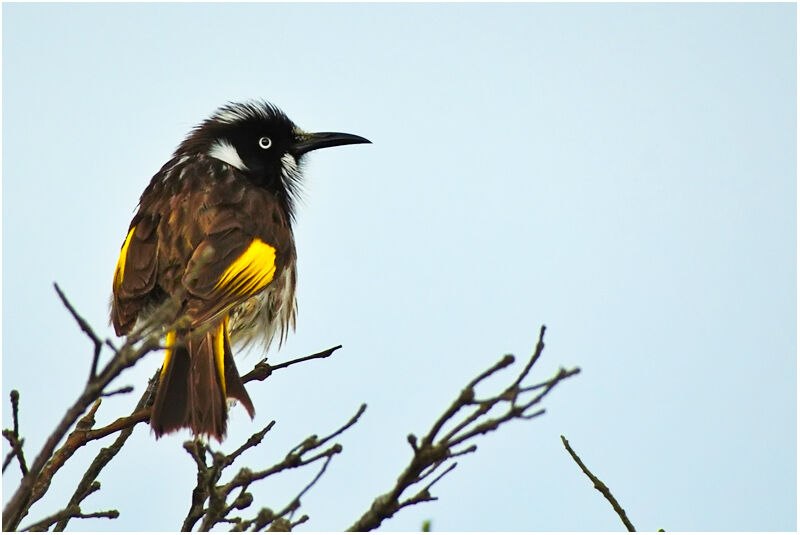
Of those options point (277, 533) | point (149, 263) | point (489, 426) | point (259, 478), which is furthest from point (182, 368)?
point (489, 426)

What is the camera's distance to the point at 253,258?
5.66 metres

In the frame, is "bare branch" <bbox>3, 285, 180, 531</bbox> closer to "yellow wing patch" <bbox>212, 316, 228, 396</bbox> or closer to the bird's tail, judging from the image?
the bird's tail

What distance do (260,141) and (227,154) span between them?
0.28 metres

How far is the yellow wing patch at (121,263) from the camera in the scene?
5582 millimetres

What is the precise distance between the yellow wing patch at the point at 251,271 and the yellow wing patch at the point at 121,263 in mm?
611

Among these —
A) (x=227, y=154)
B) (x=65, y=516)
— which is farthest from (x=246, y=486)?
(x=227, y=154)

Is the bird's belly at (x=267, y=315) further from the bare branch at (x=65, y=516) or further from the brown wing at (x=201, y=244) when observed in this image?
the bare branch at (x=65, y=516)

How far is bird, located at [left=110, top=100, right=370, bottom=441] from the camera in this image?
4.74 metres

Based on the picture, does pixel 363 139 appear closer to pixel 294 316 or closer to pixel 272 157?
pixel 272 157

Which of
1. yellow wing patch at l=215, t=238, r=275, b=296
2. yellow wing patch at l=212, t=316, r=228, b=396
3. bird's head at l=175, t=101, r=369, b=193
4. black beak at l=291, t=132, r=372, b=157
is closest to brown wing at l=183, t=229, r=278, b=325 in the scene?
yellow wing patch at l=215, t=238, r=275, b=296

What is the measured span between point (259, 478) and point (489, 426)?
926 millimetres

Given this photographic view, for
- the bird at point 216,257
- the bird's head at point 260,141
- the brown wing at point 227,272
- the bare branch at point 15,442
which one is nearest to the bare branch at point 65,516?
the bare branch at point 15,442

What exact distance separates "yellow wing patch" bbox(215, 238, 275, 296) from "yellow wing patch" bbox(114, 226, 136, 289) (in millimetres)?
611

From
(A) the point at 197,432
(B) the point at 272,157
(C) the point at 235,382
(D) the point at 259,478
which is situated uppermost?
(B) the point at 272,157
